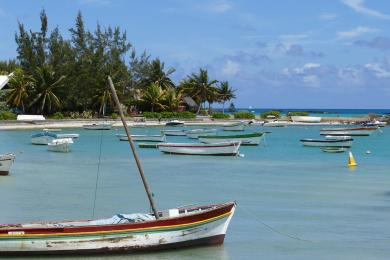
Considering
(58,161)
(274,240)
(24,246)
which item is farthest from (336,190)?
(58,161)

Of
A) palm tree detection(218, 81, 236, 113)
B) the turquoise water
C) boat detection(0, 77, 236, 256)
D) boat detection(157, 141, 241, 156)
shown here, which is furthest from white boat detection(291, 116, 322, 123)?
boat detection(0, 77, 236, 256)

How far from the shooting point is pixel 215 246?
16.5m

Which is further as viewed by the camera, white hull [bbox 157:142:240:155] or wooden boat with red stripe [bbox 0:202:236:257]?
white hull [bbox 157:142:240:155]

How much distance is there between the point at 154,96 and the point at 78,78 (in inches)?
537

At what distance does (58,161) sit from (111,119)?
2048 inches

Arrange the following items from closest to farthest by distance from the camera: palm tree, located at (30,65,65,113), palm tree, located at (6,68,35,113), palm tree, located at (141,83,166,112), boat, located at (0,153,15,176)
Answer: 1. boat, located at (0,153,15,176)
2. palm tree, located at (6,68,35,113)
3. palm tree, located at (30,65,65,113)
4. palm tree, located at (141,83,166,112)

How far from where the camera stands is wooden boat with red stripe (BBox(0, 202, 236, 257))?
1470 centimetres

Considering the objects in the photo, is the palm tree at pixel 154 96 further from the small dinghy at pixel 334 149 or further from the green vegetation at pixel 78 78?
the small dinghy at pixel 334 149

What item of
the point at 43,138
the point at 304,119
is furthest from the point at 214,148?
the point at 304,119

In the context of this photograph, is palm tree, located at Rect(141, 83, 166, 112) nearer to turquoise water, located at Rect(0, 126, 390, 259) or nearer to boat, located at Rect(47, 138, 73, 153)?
boat, located at Rect(47, 138, 73, 153)

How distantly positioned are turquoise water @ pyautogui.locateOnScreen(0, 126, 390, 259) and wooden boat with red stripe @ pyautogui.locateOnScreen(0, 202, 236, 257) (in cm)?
39

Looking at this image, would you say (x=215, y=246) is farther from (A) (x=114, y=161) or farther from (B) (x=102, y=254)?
(A) (x=114, y=161)

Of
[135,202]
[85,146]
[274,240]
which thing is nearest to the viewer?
[274,240]

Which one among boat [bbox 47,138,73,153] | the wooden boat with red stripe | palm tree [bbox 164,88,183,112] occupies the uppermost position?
palm tree [bbox 164,88,183,112]
